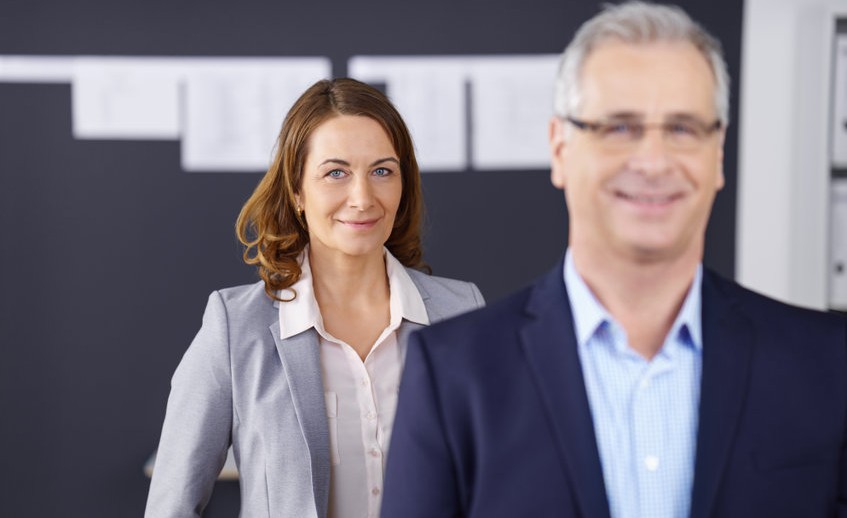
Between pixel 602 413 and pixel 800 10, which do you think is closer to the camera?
pixel 602 413

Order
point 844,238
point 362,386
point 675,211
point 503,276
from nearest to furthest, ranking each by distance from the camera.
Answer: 1. point 675,211
2. point 362,386
3. point 844,238
4. point 503,276

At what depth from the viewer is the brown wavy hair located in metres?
1.93

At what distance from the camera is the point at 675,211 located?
97 centimetres

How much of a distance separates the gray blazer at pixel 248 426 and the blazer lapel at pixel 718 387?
2.90ft

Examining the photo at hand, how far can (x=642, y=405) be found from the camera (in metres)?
1.05

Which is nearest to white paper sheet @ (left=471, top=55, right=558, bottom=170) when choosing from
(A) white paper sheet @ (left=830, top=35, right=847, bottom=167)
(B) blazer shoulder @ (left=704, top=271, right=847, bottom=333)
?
(A) white paper sheet @ (left=830, top=35, right=847, bottom=167)

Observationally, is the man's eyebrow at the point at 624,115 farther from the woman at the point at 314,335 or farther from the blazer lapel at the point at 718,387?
the woman at the point at 314,335

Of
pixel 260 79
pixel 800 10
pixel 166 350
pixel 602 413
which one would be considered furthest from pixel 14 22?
pixel 602 413

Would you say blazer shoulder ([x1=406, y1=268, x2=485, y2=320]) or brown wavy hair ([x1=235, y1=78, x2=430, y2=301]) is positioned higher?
brown wavy hair ([x1=235, y1=78, x2=430, y2=301])

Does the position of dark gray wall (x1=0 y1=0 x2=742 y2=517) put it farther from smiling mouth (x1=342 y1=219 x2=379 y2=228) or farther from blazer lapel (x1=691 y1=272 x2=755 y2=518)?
blazer lapel (x1=691 y1=272 x2=755 y2=518)

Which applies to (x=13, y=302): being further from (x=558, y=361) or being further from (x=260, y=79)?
(x=558, y=361)

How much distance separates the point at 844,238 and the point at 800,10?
883 mm

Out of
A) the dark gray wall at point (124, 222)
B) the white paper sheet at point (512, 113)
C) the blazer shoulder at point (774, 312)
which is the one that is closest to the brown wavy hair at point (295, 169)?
the blazer shoulder at point (774, 312)

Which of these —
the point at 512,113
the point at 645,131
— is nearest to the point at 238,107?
the point at 512,113
